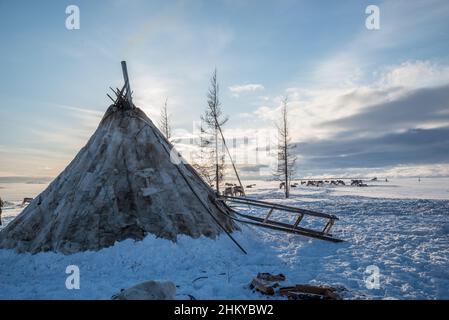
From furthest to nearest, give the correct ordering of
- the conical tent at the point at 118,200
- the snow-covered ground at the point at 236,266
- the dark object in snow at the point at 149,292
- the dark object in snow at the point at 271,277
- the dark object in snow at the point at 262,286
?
the conical tent at the point at 118,200, the dark object in snow at the point at 271,277, the snow-covered ground at the point at 236,266, the dark object in snow at the point at 262,286, the dark object in snow at the point at 149,292

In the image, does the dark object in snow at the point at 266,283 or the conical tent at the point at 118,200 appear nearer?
the dark object in snow at the point at 266,283

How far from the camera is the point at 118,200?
10.3m

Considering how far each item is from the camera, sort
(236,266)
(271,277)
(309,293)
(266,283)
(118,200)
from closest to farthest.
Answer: (309,293) < (266,283) < (271,277) < (236,266) < (118,200)

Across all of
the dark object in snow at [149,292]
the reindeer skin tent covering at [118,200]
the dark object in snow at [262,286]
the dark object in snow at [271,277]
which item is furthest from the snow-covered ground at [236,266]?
the dark object in snow at [149,292]

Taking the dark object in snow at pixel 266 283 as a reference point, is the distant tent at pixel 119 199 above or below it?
above

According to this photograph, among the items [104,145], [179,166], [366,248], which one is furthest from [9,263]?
[366,248]

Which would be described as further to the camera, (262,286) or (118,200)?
(118,200)

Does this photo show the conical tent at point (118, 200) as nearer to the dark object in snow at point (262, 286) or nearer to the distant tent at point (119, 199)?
the distant tent at point (119, 199)

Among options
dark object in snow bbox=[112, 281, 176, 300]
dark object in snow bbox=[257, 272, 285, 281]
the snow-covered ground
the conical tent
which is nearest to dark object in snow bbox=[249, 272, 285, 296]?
dark object in snow bbox=[257, 272, 285, 281]

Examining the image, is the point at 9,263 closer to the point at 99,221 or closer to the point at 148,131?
the point at 99,221

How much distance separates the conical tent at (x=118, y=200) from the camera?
31.7ft

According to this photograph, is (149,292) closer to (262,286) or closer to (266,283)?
(262,286)

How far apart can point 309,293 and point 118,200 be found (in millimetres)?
6765

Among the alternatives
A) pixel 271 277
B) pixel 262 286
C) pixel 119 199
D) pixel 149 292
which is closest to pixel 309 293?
pixel 262 286
